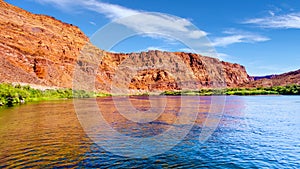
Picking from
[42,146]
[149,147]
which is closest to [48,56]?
[42,146]

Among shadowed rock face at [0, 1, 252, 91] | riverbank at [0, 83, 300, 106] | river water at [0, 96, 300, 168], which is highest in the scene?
shadowed rock face at [0, 1, 252, 91]

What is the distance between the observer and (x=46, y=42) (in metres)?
130

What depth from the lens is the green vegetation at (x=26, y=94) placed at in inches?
2185

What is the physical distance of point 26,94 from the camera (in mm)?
66875

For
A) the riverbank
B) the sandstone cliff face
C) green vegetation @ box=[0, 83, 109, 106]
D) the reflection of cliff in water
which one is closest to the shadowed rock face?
the sandstone cliff face

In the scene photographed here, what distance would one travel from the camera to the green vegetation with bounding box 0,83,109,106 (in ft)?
182

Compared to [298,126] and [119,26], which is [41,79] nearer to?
[119,26]

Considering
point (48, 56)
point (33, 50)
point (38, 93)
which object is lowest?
point (38, 93)

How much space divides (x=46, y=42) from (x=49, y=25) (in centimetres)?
2444

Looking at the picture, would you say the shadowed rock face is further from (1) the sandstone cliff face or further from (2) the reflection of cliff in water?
(2) the reflection of cliff in water

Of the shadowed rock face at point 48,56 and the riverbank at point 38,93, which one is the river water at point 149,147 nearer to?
the riverbank at point 38,93

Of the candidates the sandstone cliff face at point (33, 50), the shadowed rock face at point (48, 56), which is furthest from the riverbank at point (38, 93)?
the sandstone cliff face at point (33, 50)

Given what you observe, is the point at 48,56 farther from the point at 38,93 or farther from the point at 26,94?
the point at 26,94

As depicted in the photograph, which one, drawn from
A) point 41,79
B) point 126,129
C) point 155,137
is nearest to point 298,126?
point 155,137
